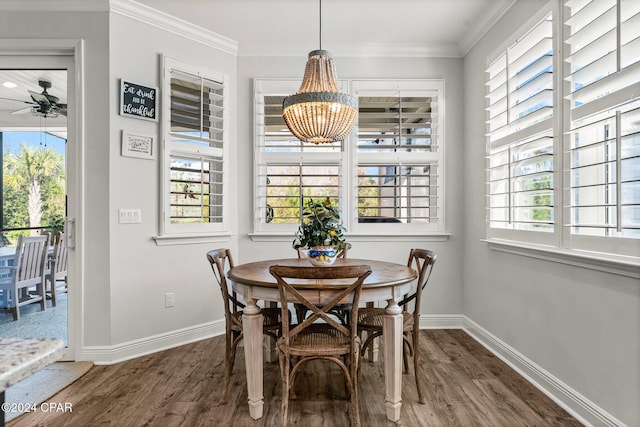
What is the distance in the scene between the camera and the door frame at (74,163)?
9.37 feet

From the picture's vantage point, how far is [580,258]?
79.4 inches

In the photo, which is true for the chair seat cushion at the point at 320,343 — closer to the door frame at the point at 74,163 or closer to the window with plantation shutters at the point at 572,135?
the window with plantation shutters at the point at 572,135

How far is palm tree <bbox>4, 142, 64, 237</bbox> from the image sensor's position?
3.08 m

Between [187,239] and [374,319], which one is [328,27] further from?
[374,319]

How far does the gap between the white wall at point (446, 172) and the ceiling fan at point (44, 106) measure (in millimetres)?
1557

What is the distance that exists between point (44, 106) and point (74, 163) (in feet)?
2.43

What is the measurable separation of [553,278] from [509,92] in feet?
4.73

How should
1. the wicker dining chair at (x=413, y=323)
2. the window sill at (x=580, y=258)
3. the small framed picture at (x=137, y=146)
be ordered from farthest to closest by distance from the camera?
the small framed picture at (x=137, y=146) → the wicker dining chair at (x=413, y=323) → the window sill at (x=580, y=258)

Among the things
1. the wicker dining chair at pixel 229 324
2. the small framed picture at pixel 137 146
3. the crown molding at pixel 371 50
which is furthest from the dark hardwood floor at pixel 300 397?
the crown molding at pixel 371 50

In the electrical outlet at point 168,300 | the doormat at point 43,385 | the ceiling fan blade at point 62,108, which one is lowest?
the doormat at point 43,385

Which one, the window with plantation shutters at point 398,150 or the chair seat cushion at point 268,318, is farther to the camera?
the window with plantation shutters at point 398,150

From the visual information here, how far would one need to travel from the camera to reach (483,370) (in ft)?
8.86

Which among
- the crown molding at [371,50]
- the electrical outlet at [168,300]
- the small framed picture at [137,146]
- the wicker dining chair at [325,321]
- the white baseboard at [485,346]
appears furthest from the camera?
the crown molding at [371,50]

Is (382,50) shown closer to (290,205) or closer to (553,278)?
(290,205)
